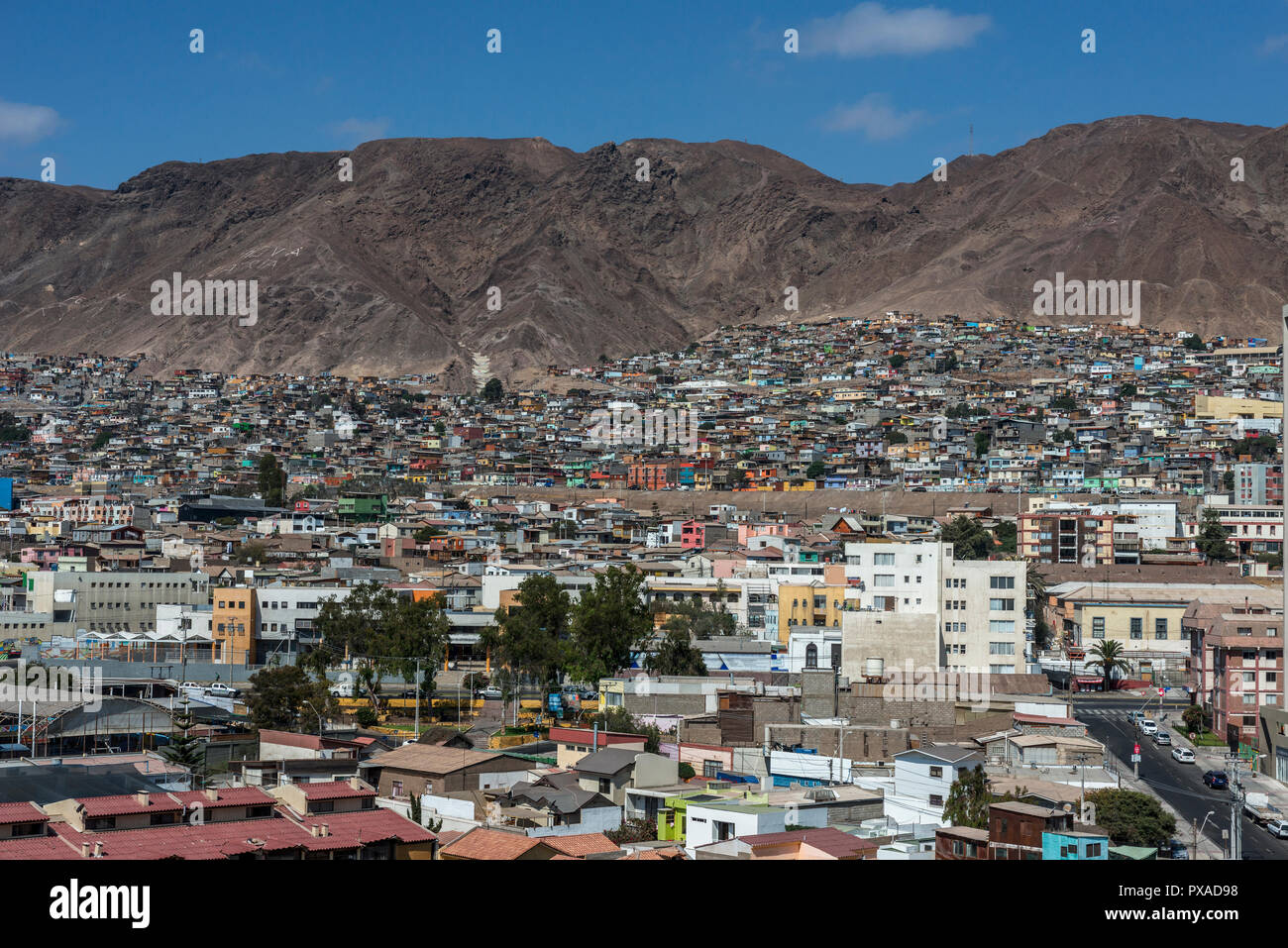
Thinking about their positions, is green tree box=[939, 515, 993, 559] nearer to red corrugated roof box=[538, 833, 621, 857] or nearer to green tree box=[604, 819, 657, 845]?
green tree box=[604, 819, 657, 845]

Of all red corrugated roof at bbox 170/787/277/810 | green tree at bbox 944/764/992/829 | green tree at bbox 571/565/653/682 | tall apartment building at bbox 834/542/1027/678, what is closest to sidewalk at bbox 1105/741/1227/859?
green tree at bbox 944/764/992/829

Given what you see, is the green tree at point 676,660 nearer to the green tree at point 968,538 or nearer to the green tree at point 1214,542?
the green tree at point 968,538

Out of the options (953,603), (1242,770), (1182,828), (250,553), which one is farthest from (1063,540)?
(1182,828)

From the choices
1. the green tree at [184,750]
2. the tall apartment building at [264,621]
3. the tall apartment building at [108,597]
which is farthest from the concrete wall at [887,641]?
the tall apartment building at [108,597]
